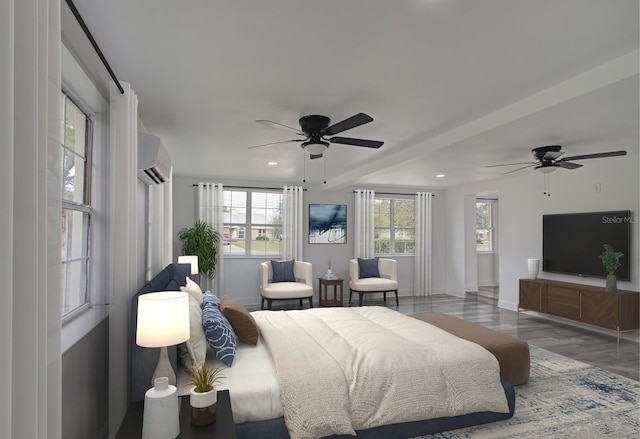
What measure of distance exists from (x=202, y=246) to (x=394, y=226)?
4151 mm

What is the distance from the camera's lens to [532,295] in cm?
605

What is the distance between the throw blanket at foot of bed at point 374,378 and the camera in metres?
2.29

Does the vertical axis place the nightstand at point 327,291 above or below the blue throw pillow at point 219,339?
below

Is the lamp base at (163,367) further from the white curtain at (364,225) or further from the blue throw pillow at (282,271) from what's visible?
the white curtain at (364,225)

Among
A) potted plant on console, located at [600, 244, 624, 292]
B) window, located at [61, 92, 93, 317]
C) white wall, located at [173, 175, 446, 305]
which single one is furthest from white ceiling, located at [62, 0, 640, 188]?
white wall, located at [173, 175, 446, 305]

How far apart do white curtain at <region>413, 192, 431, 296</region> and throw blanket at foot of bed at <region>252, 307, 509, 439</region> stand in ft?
17.7

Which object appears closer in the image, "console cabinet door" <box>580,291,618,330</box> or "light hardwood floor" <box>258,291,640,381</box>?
"light hardwood floor" <box>258,291,640,381</box>

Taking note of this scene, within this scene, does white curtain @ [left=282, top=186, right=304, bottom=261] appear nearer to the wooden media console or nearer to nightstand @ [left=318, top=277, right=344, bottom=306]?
nightstand @ [left=318, top=277, right=344, bottom=306]

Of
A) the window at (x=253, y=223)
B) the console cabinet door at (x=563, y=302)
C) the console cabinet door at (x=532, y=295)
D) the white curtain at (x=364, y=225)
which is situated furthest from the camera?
the white curtain at (x=364, y=225)

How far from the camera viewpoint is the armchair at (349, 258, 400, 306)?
284 inches

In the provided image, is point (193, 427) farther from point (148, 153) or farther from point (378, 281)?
point (378, 281)

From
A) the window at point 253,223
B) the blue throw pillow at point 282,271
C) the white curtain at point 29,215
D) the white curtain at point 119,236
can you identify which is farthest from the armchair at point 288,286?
the white curtain at point 29,215

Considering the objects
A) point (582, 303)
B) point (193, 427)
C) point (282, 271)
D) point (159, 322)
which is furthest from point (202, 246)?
point (582, 303)

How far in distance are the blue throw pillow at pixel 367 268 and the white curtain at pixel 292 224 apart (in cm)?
120
